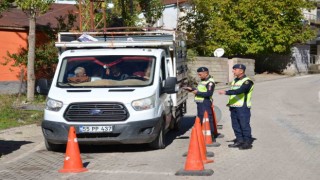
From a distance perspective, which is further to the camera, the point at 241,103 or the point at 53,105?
the point at 241,103

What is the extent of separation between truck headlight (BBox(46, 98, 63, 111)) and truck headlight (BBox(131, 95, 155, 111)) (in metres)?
1.34

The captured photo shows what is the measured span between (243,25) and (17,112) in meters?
26.9

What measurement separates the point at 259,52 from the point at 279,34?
2.20 metres

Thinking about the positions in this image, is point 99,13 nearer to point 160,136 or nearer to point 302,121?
point 302,121

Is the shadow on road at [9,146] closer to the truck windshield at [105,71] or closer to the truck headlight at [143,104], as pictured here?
the truck windshield at [105,71]

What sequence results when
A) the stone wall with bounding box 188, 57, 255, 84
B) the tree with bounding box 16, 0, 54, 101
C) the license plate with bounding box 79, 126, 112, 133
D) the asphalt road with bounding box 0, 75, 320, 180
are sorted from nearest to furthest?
the asphalt road with bounding box 0, 75, 320, 180 < the license plate with bounding box 79, 126, 112, 133 < the tree with bounding box 16, 0, 54, 101 < the stone wall with bounding box 188, 57, 255, 84

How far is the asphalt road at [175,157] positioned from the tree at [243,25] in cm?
2624

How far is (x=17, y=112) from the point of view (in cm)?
1867

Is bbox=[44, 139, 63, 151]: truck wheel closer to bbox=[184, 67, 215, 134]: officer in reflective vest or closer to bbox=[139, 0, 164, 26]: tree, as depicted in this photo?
bbox=[184, 67, 215, 134]: officer in reflective vest

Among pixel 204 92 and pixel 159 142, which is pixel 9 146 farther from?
pixel 204 92

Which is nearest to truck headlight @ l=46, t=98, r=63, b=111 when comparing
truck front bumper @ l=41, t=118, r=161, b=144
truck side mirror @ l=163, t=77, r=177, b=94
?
truck front bumper @ l=41, t=118, r=161, b=144

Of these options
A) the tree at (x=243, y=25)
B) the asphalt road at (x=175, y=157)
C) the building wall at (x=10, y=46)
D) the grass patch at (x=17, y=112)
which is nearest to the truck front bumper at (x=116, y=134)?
the asphalt road at (x=175, y=157)

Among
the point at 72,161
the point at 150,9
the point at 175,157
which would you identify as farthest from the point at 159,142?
the point at 150,9

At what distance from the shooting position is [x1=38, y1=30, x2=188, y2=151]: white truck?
10.9 metres
